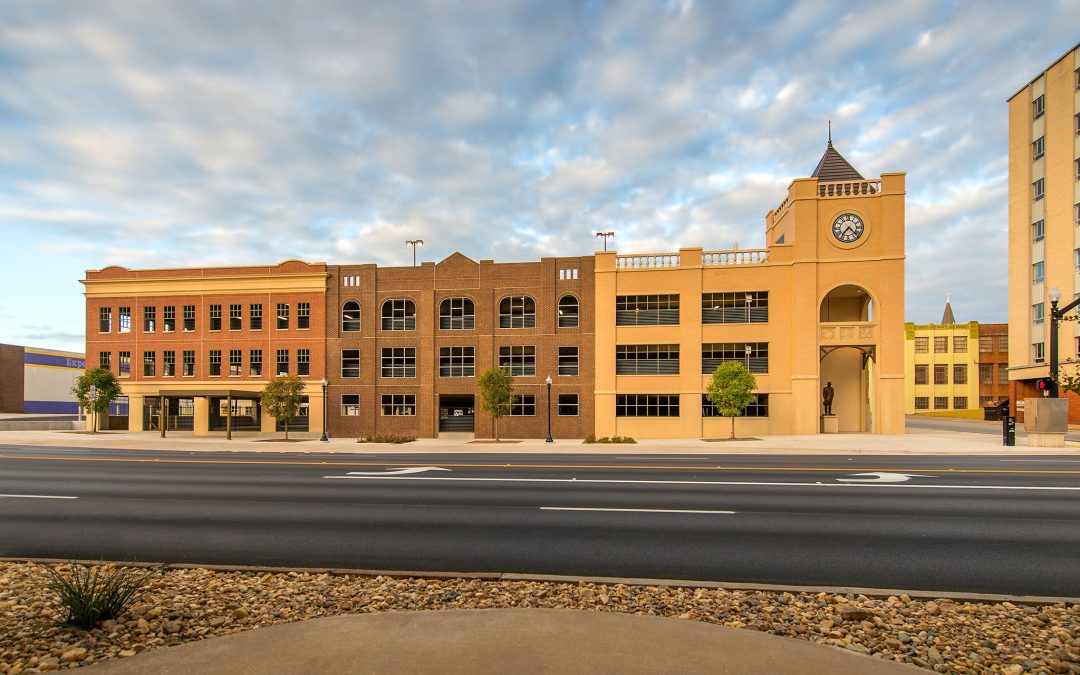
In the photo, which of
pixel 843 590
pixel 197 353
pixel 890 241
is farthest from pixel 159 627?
pixel 197 353

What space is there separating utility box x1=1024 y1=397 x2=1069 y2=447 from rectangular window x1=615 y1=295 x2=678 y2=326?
1850 centimetres

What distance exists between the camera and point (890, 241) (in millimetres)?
36125

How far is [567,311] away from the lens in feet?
132

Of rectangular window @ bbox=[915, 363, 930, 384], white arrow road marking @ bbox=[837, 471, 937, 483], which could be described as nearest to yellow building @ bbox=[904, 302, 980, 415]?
rectangular window @ bbox=[915, 363, 930, 384]

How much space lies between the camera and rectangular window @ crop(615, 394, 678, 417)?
38406mm

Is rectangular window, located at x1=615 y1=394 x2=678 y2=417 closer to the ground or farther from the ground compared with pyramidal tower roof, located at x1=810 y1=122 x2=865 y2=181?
closer to the ground

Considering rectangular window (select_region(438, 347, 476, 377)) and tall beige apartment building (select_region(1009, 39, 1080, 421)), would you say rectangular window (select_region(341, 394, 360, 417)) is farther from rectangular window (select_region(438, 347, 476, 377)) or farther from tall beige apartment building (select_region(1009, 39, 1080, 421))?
tall beige apartment building (select_region(1009, 39, 1080, 421))

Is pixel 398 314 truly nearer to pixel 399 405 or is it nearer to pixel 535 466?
pixel 399 405

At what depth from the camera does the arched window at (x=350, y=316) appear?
139 ft

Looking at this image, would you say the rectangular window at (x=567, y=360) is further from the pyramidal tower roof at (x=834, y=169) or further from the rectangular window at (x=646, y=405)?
the pyramidal tower roof at (x=834, y=169)

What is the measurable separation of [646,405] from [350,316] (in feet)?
70.8

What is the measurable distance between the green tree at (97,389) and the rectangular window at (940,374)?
291ft

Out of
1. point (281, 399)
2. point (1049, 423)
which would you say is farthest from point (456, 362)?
point (1049, 423)

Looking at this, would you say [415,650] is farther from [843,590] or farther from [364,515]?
[364,515]
